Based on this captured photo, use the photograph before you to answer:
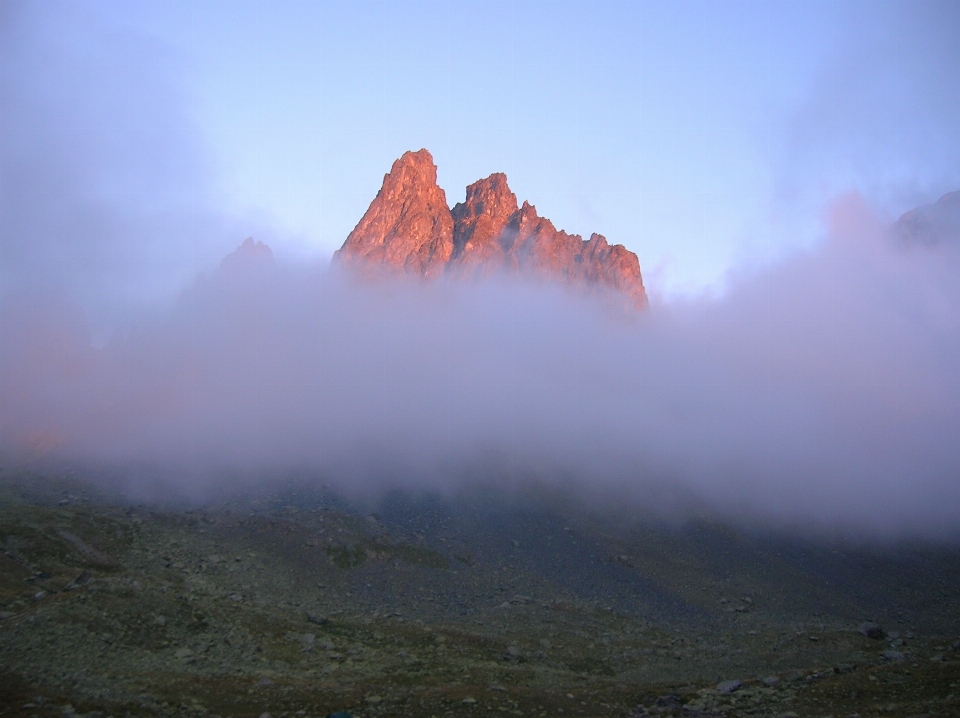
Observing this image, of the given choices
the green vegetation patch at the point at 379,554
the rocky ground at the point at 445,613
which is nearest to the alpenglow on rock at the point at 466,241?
the rocky ground at the point at 445,613

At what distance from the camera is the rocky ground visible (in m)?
40.2

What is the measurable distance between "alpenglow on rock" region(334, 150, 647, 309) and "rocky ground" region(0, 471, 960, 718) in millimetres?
98574

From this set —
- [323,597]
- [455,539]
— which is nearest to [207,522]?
[323,597]

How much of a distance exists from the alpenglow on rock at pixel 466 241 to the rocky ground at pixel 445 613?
98.6 metres

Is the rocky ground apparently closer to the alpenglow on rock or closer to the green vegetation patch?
the green vegetation patch

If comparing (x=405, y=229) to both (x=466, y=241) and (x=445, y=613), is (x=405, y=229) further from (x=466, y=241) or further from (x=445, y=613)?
(x=445, y=613)

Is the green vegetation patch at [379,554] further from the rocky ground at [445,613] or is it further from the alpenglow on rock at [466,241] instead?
the alpenglow on rock at [466,241]

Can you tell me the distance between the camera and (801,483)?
12719 centimetres

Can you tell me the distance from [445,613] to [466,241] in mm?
135981

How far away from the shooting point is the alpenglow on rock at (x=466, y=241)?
186625 mm

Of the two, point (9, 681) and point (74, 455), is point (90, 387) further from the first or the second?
point (9, 681)

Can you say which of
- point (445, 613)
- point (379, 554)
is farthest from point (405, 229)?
point (445, 613)

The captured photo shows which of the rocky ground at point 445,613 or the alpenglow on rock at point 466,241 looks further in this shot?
the alpenglow on rock at point 466,241

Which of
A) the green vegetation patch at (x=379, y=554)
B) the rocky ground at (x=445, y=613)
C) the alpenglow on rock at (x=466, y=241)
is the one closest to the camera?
the rocky ground at (x=445, y=613)
